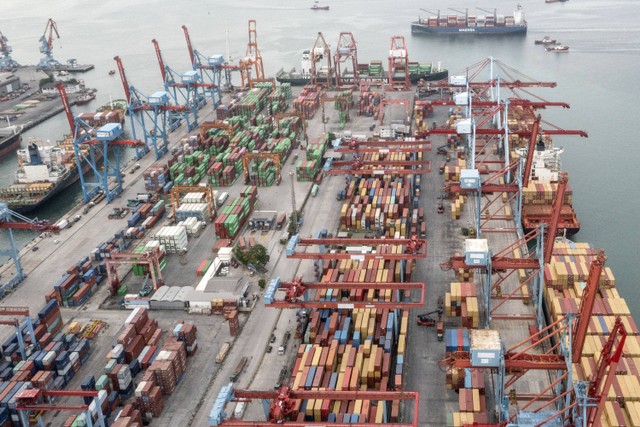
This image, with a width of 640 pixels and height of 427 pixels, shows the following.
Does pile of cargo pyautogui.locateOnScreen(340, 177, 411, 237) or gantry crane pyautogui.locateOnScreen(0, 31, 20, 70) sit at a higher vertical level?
gantry crane pyautogui.locateOnScreen(0, 31, 20, 70)

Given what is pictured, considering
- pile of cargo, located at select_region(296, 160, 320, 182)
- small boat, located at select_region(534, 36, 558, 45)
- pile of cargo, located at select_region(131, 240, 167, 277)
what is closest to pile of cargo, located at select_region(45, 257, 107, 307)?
pile of cargo, located at select_region(131, 240, 167, 277)

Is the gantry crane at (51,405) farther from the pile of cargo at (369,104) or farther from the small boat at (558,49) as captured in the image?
the small boat at (558,49)

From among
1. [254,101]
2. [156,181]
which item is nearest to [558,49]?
[254,101]

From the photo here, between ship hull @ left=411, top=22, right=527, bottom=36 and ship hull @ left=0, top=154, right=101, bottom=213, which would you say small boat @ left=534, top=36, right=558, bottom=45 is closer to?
ship hull @ left=411, top=22, right=527, bottom=36

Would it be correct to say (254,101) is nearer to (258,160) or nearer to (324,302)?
(258,160)

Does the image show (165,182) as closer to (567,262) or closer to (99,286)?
(99,286)

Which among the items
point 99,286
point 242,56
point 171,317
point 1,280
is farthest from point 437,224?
point 242,56

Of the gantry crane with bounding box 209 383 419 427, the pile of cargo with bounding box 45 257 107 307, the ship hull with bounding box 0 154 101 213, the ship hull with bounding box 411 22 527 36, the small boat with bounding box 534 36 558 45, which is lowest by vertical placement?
the ship hull with bounding box 0 154 101 213
